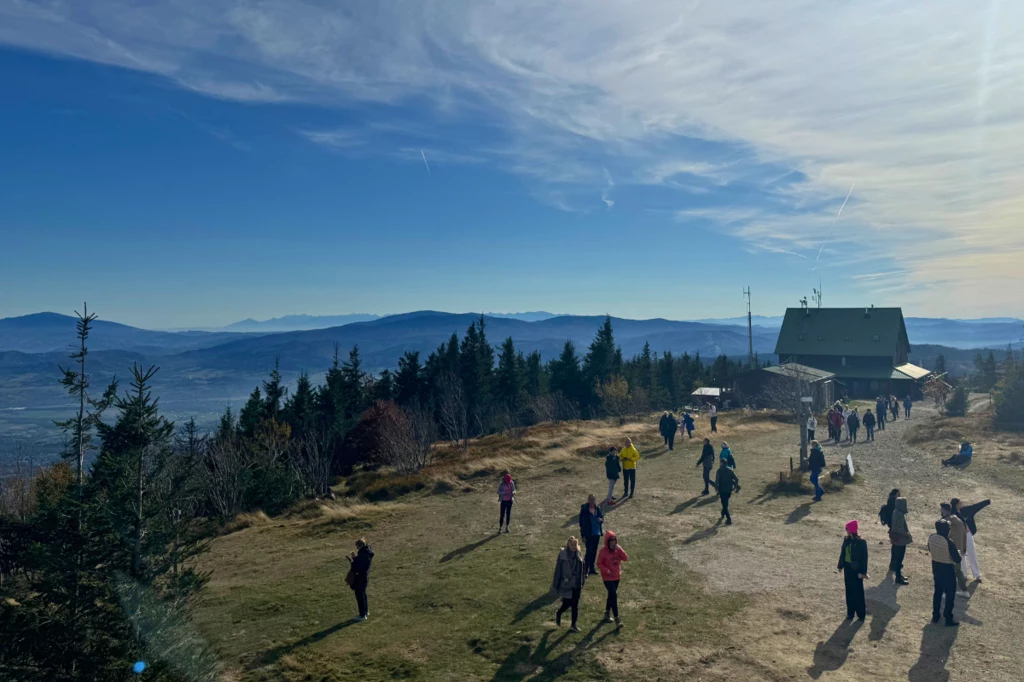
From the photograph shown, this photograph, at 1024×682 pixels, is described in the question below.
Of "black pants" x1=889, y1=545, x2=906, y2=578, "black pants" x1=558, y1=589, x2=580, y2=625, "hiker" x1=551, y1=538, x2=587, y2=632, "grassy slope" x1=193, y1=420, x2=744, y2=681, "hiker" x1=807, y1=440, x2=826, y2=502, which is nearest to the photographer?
"grassy slope" x1=193, y1=420, x2=744, y2=681

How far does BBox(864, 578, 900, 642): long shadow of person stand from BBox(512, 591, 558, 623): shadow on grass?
16.7ft

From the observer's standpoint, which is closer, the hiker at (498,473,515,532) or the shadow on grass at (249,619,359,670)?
the shadow on grass at (249,619,359,670)

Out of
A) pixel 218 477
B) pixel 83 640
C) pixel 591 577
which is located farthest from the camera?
pixel 218 477

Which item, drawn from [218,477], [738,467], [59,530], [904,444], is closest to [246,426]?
[218,477]

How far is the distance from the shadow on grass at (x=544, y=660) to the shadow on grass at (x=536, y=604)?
0.87 metres

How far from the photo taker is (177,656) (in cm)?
814

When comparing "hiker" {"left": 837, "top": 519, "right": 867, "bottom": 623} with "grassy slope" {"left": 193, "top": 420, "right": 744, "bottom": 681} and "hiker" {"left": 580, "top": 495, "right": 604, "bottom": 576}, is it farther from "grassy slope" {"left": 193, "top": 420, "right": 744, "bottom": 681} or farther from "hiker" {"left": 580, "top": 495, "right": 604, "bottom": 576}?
"hiker" {"left": 580, "top": 495, "right": 604, "bottom": 576}

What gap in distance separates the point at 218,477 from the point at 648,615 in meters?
20.9

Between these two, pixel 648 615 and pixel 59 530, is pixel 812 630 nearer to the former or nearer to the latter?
pixel 648 615

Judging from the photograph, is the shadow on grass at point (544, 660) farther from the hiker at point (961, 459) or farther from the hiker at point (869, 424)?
the hiker at point (869, 424)

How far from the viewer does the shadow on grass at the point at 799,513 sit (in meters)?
15.6

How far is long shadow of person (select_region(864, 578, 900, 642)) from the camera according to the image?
30.1 feet

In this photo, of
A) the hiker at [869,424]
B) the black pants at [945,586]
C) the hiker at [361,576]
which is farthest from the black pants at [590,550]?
the hiker at [869,424]

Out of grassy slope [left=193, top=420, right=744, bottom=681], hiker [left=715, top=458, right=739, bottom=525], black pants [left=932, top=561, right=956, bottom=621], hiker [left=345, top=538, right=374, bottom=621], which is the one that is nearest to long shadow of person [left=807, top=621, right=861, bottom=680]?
black pants [left=932, top=561, right=956, bottom=621]
